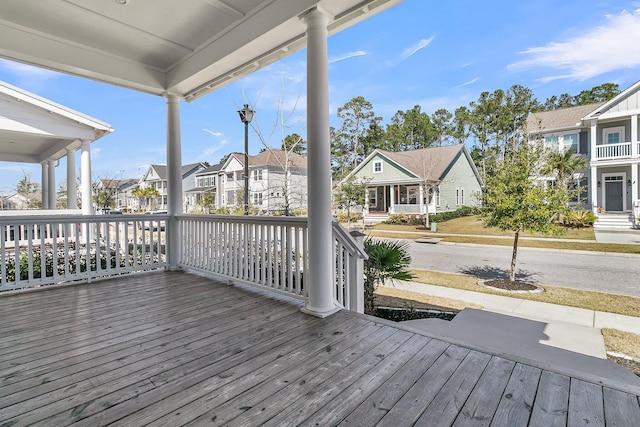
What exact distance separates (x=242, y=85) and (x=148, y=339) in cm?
524

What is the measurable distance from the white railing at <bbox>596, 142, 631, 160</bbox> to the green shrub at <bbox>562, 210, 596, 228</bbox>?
3.64 ft

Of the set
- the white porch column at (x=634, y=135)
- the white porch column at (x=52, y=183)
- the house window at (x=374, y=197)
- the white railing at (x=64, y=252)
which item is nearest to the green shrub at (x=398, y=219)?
the house window at (x=374, y=197)

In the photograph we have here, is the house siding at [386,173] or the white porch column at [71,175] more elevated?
the house siding at [386,173]

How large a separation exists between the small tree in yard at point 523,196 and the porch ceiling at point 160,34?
4.76m

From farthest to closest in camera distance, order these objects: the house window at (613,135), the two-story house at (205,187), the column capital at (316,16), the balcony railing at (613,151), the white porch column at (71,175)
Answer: the two-story house at (205,187), the white porch column at (71,175), the house window at (613,135), the balcony railing at (613,151), the column capital at (316,16)

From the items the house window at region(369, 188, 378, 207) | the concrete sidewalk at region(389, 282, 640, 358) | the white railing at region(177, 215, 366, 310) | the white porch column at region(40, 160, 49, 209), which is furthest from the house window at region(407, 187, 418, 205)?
the white porch column at region(40, 160, 49, 209)

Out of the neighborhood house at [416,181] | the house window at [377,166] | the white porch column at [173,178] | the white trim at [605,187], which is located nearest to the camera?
the white porch column at [173,178]

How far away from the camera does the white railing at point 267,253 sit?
3.03m

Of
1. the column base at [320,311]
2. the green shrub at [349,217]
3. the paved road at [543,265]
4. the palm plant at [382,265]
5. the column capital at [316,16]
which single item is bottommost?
the paved road at [543,265]

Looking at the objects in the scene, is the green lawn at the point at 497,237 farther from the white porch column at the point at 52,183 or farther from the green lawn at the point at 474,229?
the white porch column at the point at 52,183

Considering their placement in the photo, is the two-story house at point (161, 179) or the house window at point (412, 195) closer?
the house window at point (412, 195)

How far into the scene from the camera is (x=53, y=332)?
2.40 metres

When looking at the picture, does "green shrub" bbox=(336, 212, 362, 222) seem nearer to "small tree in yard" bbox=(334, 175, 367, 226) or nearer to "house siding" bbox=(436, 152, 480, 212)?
"small tree in yard" bbox=(334, 175, 367, 226)

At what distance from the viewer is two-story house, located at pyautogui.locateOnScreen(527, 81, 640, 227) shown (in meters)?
5.27
